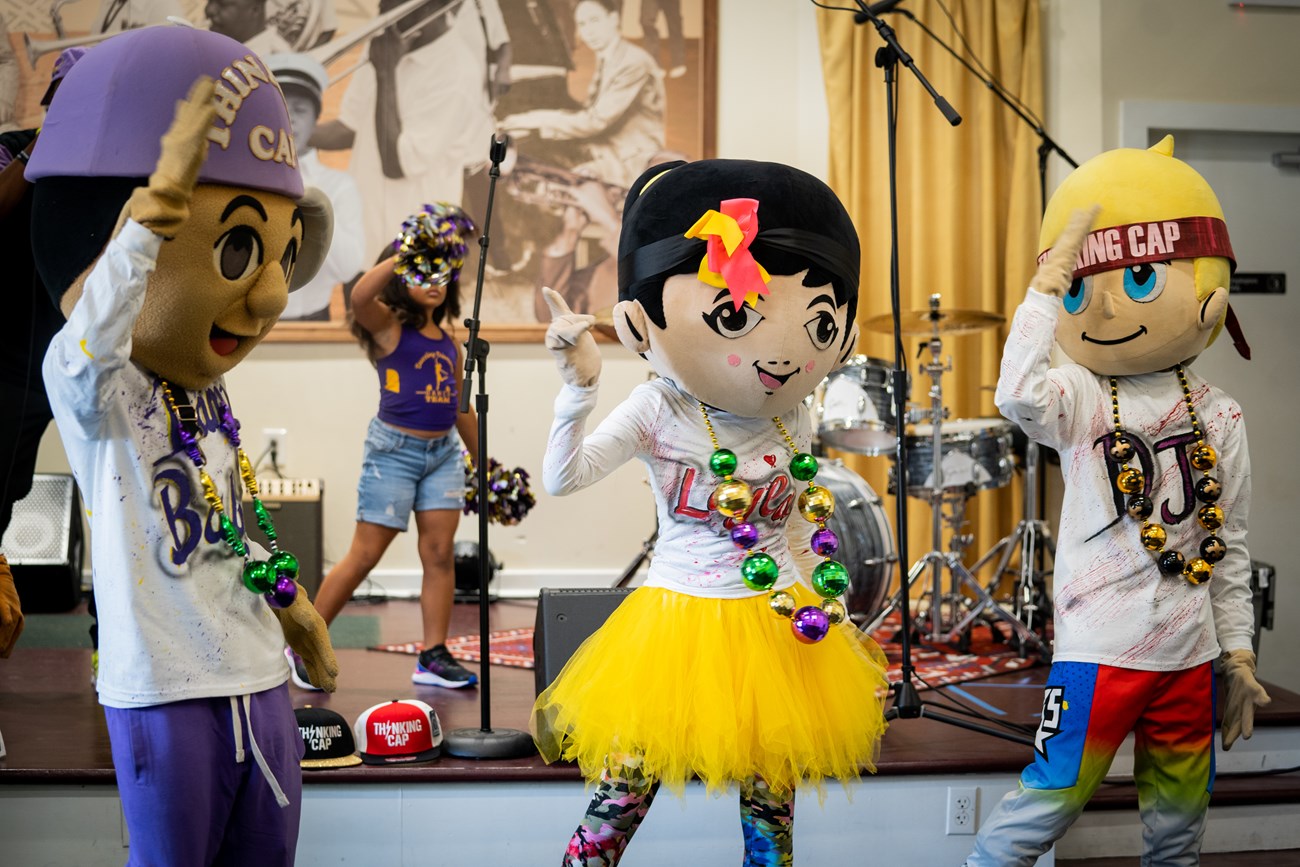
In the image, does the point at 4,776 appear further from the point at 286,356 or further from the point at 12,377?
the point at 286,356

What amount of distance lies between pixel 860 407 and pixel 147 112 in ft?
10.8

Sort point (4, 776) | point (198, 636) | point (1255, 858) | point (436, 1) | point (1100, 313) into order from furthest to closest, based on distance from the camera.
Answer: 1. point (436, 1)
2. point (1255, 858)
3. point (4, 776)
4. point (1100, 313)
5. point (198, 636)

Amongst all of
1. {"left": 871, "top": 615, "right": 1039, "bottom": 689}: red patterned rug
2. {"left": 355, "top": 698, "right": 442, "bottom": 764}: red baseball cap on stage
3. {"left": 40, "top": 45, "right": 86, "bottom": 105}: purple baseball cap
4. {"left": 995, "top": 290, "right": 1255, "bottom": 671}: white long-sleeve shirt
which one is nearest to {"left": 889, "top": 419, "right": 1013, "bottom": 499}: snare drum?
{"left": 871, "top": 615, "right": 1039, "bottom": 689}: red patterned rug

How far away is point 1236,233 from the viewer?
17.5 ft

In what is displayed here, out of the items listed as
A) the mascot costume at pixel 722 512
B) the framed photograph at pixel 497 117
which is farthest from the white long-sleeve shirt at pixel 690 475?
the framed photograph at pixel 497 117

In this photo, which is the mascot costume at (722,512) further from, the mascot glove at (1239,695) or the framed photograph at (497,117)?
the framed photograph at (497,117)

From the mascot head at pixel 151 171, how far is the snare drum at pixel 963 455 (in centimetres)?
319

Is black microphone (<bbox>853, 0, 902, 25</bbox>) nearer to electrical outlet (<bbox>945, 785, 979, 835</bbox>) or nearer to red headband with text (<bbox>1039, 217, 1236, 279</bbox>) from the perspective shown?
red headband with text (<bbox>1039, 217, 1236, 279</bbox>)

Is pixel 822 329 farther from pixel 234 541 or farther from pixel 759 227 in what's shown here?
pixel 234 541

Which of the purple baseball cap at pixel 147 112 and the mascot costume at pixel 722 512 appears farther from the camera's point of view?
the mascot costume at pixel 722 512

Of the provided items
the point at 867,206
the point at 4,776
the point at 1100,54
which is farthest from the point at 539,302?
the point at 4,776

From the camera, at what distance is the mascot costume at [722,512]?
1813mm

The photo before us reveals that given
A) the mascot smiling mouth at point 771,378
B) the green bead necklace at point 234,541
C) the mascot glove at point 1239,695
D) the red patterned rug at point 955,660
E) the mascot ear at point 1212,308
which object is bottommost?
the red patterned rug at point 955,660

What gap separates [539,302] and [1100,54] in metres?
2.86
